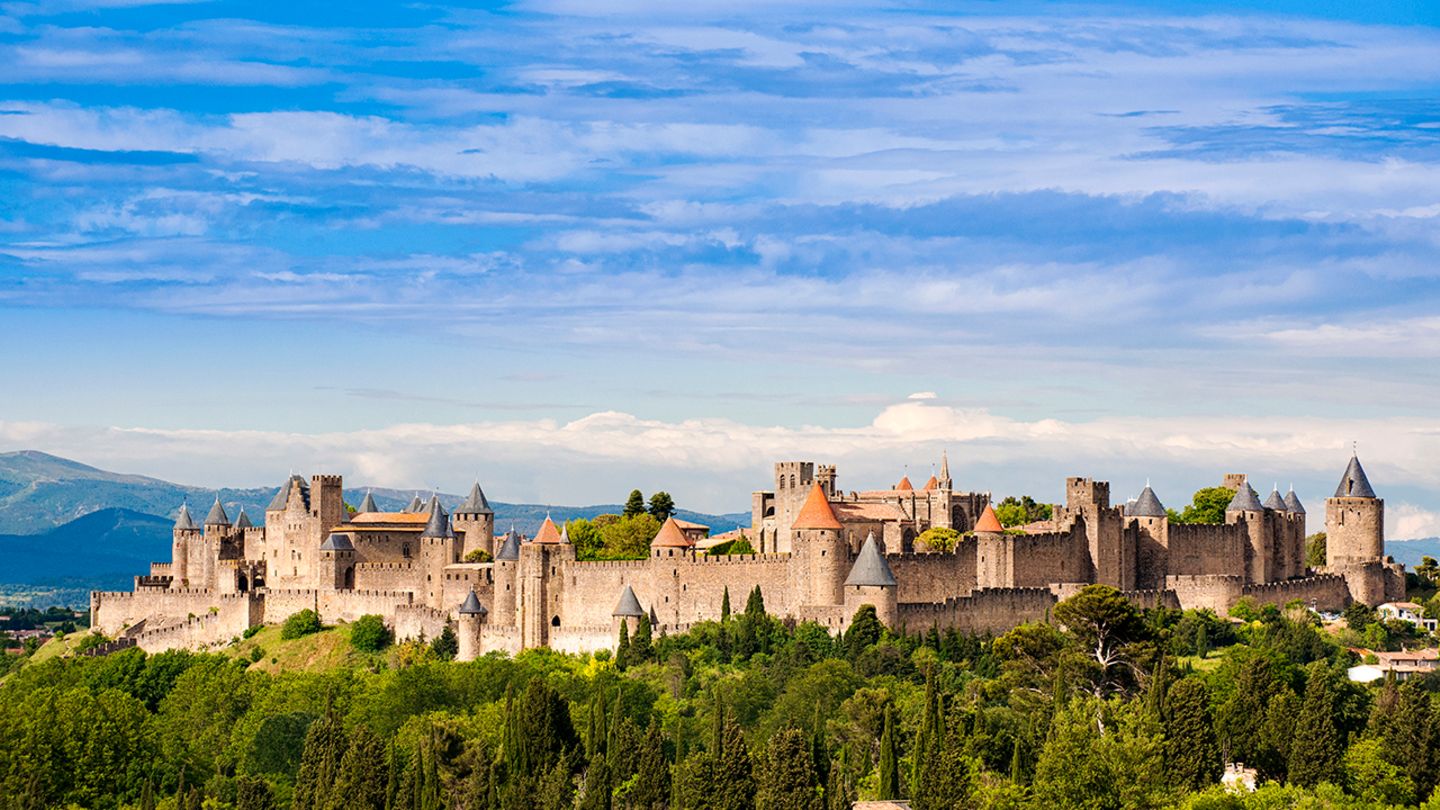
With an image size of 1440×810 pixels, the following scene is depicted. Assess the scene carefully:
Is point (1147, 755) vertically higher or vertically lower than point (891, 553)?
lower

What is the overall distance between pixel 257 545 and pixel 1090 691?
140 feet

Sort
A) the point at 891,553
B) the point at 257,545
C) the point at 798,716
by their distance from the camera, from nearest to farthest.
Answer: the point at 798,716 → the point at 891,553 → the point at 257,545

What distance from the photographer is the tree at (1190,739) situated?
56281 mm

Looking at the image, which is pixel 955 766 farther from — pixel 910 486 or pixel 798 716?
pixel 910 486

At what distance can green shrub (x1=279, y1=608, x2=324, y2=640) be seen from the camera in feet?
290

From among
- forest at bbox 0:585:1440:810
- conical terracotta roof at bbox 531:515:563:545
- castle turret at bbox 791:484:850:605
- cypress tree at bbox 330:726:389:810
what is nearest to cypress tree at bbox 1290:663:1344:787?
forest at bbox 0:585:1440:810

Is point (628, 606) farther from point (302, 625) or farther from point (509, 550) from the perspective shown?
Result: point (302, 625)

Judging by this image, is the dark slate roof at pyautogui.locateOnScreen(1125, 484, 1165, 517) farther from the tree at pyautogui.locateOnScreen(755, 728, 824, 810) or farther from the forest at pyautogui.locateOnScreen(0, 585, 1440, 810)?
the tree at pyautogui.locateOnScreen(755, 728, 824, 810)

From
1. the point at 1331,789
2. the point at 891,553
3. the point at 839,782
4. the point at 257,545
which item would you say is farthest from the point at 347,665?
the point at 1331,789

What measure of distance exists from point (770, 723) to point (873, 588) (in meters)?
10.0

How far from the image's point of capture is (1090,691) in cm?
6731

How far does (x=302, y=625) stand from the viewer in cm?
8850

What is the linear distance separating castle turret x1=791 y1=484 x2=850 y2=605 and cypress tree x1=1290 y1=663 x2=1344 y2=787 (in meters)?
20.1

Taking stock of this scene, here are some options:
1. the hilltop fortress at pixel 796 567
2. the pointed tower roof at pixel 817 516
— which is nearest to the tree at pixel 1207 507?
the hilltop fortress at pixel 796 567
